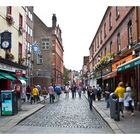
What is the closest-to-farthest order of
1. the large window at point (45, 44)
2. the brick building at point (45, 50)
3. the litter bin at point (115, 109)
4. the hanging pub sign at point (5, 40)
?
1. the litter bin at point (115, 109)
2. the hanging pub sign at point (5, 40)
3. the brick building at point (45, 50)
4. the large window at point (45, 44)

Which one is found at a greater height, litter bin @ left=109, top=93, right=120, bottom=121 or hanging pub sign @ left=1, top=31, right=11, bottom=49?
hanging pub sign @ left=1, top=31, right=11, bottom=49

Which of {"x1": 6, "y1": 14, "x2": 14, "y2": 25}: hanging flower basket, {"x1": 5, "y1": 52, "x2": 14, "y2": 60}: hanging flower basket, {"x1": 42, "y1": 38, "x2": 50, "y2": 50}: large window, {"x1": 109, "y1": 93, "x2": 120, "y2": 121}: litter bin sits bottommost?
{"x1": 109, "y1": 93, "x2": 120, "y2": 121}: litter bin

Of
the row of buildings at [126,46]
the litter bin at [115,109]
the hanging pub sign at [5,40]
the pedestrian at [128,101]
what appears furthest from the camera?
the hanging pub sign at [5,40]

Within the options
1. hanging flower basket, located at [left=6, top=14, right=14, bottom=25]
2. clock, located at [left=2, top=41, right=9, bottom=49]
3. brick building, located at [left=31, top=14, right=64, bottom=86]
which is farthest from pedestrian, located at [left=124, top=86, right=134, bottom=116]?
brick building, located at [left=31, top=14, right=64, bottom=86]

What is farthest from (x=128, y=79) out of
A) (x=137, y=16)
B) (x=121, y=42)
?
(x=137, y=16)

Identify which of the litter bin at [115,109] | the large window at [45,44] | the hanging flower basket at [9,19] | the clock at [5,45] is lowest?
the litter bin at [115,109]

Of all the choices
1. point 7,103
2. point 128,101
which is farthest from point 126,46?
point 7,103

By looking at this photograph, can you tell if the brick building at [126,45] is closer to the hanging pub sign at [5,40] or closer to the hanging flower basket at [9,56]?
the hanging pub sign at [5,40]

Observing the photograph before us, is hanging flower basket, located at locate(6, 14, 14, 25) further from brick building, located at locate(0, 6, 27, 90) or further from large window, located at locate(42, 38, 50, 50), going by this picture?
large window, located at locate(42, 38, 50, 50)

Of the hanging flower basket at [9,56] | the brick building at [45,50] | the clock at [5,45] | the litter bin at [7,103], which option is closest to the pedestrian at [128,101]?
the litter bin at [7,103]

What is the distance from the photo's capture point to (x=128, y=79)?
72.8 ft

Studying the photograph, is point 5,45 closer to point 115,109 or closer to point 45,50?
point 115,109

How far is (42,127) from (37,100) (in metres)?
15.4

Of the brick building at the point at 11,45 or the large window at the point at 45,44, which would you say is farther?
the large window at the point at 45,44
